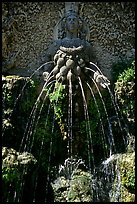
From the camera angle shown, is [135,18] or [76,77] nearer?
[76,77]

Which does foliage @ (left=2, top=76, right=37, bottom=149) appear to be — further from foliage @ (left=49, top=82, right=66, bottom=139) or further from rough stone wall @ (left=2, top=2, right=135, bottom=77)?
rough stone wall @ (left=2, top=2, right=135, bottom=77)

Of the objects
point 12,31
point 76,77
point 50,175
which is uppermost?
point 12,31

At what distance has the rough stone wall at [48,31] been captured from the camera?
7695 mm

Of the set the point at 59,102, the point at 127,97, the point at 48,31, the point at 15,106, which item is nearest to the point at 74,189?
the point at 59,102

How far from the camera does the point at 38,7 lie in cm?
808

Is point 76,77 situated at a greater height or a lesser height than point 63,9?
lesser

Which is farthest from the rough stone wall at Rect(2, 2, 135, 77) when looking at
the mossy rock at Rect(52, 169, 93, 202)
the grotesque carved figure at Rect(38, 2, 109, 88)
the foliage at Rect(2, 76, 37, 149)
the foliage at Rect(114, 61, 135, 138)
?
the mossy rock at Rect(52, 169, 93, 202)

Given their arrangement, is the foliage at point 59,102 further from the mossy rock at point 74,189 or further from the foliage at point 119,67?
the foliage at point 119,67

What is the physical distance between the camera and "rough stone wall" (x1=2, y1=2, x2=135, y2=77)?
7.70 m

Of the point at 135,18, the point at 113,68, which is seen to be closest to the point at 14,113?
the point at 113,68

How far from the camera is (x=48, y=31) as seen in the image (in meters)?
7.86

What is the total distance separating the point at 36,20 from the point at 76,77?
6.30 feet

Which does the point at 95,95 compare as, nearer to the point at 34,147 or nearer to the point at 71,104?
the point at 71,104

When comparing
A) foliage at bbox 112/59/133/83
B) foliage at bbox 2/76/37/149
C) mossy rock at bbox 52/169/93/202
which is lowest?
mossy rock at bbox 52/169/93/202
